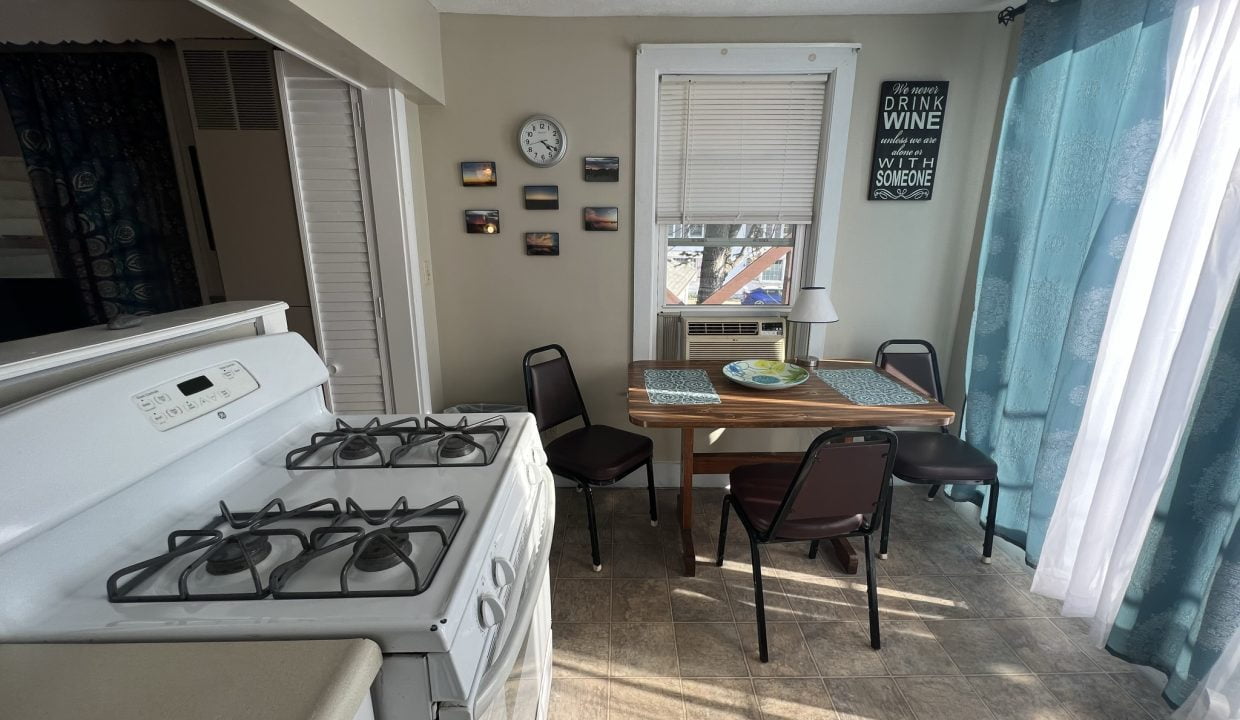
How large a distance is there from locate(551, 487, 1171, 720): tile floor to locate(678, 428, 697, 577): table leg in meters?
0.06

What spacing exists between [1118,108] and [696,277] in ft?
5.72

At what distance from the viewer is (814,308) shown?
240cm

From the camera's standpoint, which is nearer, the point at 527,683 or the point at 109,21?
the point at 527,683

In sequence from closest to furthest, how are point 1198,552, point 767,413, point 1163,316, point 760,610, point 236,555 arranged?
point 236,555 < point 1198,552 < point 1163,316 < point 760,610 < point 767,413

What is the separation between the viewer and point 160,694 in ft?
1.99

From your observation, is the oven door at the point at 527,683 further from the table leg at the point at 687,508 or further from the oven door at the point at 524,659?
the table leg at the point at 687,508

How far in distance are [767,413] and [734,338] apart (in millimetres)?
790

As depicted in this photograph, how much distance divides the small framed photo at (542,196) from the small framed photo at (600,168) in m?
0.18

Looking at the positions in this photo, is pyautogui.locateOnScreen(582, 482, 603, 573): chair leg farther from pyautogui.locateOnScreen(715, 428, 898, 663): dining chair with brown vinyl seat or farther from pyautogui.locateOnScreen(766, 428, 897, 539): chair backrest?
pyautogui.locateOnScreen(766, 428, 897, 539): chair backrest

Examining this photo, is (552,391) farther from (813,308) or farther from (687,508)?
(813,308)

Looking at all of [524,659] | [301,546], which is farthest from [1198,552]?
[301,546]

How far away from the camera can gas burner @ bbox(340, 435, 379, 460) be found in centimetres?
123

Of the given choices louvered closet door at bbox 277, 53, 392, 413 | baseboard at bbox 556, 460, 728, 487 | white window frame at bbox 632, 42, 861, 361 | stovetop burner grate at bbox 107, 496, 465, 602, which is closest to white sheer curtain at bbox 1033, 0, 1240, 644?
white window frame at bbox 632, 42, 861, 361

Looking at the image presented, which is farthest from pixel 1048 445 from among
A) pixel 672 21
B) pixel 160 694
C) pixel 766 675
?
pixel 160 694
